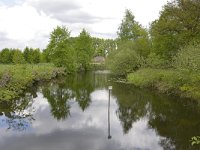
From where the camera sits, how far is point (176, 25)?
104ft

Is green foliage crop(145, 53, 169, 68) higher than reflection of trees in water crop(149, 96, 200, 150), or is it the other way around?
green foliage crop(145, 53, 169, 68)

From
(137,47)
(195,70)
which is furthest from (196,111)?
(137,47)

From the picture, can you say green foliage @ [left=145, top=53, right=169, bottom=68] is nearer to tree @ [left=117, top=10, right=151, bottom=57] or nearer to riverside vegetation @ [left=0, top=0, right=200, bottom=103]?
riverside vegetation @ [left=0, top=0, right=200, bottom=103]

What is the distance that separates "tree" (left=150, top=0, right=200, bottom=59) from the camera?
3010cm

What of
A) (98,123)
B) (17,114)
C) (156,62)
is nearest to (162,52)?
(156,62)

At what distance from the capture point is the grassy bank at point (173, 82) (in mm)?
22005

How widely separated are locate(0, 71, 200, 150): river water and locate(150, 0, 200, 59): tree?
34.0 feet

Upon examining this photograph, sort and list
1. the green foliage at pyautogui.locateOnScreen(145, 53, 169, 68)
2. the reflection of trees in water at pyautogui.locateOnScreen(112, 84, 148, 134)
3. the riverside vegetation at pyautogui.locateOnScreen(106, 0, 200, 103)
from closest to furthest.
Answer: the reflection of trees in water at pyautogui.locateOnScreen(112, 84, 148, 134)
the riverside vegetation at pyautogui.locateOnScreen(106, 0, 200, 103)
the green foliage at pyautogui.locateOnScreen(145, 53, 169, 68)

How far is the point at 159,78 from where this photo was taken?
1172 inches

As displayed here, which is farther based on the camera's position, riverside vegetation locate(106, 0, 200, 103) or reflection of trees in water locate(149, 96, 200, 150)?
riverside vegetation locate(106, 0, 200, 103)

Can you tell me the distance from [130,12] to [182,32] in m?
28.8

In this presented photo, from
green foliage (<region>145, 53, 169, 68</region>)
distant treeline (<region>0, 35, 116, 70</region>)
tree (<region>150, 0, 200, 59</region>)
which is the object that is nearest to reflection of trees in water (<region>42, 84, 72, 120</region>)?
→ tree (<region>150, 0, 200, 59</region>)

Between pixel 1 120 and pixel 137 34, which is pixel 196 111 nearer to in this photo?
pixel 1 120

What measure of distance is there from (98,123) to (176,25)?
19156mm
